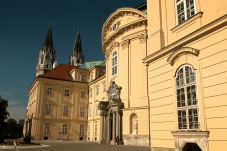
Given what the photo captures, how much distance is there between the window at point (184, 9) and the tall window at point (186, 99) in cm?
252

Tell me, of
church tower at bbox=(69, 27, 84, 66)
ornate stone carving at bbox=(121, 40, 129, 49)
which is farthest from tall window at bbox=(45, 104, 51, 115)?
church tower at bbox=(69, 27, 84, 66)

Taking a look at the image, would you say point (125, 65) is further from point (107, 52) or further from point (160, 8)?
point (160, 8)

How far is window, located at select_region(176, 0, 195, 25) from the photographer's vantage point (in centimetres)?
1038

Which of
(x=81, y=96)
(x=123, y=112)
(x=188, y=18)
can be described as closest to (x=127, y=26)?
(x=123, y=112)

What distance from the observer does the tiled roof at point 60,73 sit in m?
42.0

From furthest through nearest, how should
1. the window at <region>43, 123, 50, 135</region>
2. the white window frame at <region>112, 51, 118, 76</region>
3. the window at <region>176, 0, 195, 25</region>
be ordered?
the window at <region>43, 123, 50, 135</region>, the white window frame at <region>112, 51, 118, 76</region>, the window at <region>176, 0, 195, 25</region>

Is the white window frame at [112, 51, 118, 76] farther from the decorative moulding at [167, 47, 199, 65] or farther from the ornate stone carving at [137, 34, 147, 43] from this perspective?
the decorative moulding at [167, 47, 199, 65]

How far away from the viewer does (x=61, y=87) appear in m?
41.8

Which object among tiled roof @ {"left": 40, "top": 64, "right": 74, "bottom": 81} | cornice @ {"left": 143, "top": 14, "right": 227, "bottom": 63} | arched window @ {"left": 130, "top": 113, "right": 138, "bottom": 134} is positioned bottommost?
arched window @ {"left": 130, "top": 113, "right": 138, "bottom": 134}

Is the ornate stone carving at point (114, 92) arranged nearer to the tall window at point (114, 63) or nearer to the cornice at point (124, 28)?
the tall window at point (114, 63)

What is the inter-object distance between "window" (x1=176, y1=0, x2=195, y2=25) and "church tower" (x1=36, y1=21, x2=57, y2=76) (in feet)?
281

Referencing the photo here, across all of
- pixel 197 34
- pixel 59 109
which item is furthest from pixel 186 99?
pixel 59 109

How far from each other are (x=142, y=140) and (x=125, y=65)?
8768mm

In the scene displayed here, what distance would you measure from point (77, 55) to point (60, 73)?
54.1 metres
